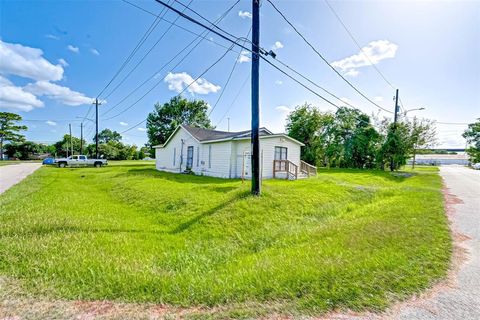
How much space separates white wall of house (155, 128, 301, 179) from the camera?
1519 cm

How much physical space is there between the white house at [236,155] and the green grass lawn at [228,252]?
6.22m

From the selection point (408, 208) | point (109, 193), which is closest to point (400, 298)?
point (408, 208)

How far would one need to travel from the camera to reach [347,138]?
2931 cm

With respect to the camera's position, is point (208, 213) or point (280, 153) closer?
point (208, 213)

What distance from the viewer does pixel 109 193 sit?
10.9 m

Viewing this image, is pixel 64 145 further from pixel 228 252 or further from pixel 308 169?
pixel 228 252

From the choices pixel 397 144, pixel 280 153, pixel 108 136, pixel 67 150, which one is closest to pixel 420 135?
pixel 397 144

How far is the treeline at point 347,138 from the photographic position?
2527cm

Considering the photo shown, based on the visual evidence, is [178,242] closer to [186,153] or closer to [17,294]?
[17,294]

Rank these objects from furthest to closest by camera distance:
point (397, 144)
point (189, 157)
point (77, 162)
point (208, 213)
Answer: point (77, 162) < point (397, 144) < point (189, 157) < point (208, 213)

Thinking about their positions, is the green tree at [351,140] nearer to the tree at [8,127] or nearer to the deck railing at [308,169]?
the deck railing at [308,169]

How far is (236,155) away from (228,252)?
10657mm

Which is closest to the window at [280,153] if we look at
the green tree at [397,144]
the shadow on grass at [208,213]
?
the shadow on grass at [208,213]

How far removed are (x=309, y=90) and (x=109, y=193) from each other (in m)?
10.1
